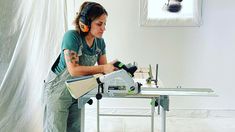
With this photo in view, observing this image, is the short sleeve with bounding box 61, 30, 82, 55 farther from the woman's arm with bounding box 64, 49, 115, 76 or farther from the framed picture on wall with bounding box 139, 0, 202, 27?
the framed picture on wall with bounding box 139, 0, 202, 27

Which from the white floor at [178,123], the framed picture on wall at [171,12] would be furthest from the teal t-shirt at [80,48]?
the framed picture on wall at [171,12]

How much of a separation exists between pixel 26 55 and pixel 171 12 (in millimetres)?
1951

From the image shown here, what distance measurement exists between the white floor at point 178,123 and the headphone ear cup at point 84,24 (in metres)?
1.59

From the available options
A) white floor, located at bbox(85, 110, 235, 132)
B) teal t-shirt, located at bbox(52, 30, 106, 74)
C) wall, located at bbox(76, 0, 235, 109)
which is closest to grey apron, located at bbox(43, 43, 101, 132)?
teal t-shirt, located at bbox(52, 30, 106, 74)

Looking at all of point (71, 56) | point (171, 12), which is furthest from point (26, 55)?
point (171, 12)

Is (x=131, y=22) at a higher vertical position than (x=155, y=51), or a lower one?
higher

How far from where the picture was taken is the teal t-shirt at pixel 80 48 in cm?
184

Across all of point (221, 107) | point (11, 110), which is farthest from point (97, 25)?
point (221, 107)

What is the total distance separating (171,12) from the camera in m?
3.47

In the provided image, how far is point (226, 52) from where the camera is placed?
356 cm

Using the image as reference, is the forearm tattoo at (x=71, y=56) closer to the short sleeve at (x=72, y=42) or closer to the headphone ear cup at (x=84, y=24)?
the short sleeve at (x=72, y=42)

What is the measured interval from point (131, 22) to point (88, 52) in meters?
1.69

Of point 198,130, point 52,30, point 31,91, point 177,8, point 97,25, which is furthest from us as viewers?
point 177,8

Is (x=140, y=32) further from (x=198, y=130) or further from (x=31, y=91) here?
(x=31, y=91)
